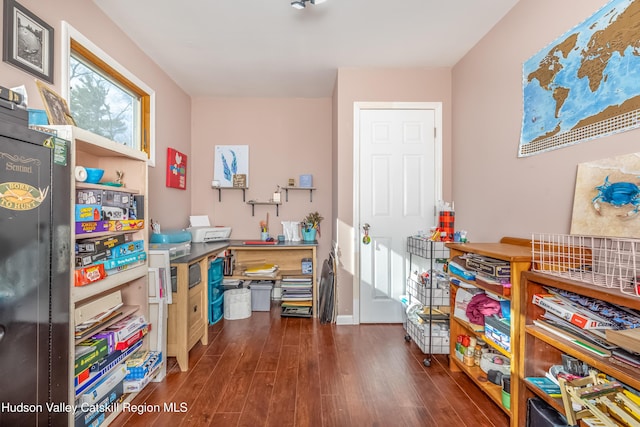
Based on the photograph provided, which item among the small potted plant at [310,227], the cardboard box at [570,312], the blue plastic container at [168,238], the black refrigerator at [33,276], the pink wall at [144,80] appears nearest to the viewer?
the black refrigerator at [33,276]

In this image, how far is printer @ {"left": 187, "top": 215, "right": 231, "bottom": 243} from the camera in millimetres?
3084

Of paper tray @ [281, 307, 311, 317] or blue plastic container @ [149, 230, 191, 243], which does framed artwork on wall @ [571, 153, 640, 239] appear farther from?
blue plastic container @ [149, 230, 191, 243]

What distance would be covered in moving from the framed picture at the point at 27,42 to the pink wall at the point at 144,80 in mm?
44

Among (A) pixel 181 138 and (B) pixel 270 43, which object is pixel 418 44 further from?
(A) pixel 181 138

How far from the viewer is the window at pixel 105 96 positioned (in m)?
1.92

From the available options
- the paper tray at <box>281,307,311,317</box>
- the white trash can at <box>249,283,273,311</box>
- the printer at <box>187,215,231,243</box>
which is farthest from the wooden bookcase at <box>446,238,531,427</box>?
the printer at <box>187,215,231,243</box>

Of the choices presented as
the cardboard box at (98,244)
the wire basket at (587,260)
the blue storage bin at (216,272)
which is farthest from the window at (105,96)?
the wire basket at (587,260)

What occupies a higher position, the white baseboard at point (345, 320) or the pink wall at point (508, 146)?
the pink wall at point (508, 146)

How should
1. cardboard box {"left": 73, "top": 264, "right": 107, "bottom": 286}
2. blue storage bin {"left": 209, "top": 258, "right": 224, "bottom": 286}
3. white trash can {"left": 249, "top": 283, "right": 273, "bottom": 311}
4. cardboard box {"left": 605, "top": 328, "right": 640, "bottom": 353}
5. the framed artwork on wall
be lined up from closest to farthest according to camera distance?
cardboard box {"left": 605, "top": 328, "right": 640, "bottom": 353} → the framed artwork on wall → cardboard box {"left": 73, "top": 264, "right": 107, "bottom": 286} → blue storage bin {"left": 209, "top": 258, "right": 224, "bottom": 286} → white trash can {"left": 249, "top": 283, "right": 273, "bottom": 311}

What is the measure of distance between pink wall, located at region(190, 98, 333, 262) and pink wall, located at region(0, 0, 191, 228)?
0.20 m

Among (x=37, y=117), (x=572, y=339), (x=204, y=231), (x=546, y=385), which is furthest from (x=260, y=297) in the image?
(x=572, y=339)

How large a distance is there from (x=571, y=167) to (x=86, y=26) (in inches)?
122

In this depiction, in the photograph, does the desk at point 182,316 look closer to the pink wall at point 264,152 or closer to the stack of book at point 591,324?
the pink wall at point 264,152

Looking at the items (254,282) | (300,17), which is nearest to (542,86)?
(300,17)
